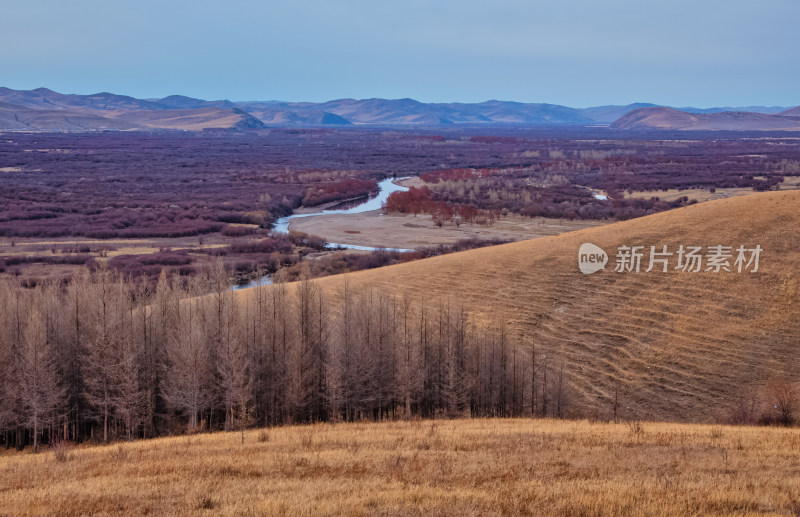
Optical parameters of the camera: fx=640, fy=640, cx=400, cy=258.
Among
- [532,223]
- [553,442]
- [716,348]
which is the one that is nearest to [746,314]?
[716,348]

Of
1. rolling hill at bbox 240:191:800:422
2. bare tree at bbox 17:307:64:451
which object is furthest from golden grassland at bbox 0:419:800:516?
rolling hill at bbox 240:191:800:422

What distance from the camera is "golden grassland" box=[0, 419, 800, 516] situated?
13.6 metres

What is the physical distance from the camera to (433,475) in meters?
16.4

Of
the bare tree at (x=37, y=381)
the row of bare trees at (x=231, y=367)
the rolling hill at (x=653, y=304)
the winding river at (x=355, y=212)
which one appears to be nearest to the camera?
the bare tree at (x=37, y=381)

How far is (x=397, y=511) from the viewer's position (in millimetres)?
13148

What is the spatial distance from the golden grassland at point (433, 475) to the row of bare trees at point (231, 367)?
12667mm

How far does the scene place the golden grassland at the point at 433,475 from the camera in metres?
13.6

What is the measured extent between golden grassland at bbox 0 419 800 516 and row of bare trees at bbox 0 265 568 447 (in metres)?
12.7

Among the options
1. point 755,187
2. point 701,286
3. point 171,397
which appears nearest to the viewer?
point 171,397

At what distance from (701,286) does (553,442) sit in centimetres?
3207

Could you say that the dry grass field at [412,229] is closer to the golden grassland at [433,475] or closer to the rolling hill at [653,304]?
the rolling hill at [653,304]

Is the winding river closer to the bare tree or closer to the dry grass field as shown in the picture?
the dry grass field

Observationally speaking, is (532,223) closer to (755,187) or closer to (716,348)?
(755,187)

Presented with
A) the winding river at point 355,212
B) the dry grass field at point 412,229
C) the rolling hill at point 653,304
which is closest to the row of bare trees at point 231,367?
the rolling hill at point 653,304
